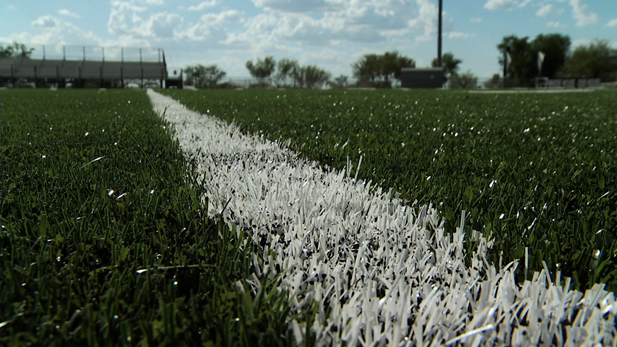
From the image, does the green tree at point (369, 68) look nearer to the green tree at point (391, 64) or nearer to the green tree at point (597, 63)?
the green tree at point (391, 64)

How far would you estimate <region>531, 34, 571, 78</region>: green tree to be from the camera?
278ft

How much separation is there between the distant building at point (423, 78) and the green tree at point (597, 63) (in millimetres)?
57171

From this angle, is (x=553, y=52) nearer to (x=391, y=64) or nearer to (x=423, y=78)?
(x=391, y=64)

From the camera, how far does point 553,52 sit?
8475 cm

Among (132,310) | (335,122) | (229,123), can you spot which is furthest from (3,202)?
(335,122)

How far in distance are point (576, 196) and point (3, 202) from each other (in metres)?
1.96

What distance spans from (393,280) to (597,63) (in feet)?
307

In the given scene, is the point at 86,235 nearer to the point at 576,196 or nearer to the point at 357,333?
the point at 357,333

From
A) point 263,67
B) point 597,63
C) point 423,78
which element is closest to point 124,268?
point 423,78

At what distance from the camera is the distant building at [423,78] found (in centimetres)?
3469

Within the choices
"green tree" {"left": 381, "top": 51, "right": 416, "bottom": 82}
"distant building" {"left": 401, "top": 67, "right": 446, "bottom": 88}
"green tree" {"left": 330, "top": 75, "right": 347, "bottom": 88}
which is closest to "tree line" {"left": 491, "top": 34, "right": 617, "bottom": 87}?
"green tree" {"left": 381, "top": 51, "right": 416, "bottom": 82}

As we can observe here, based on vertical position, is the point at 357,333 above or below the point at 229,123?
below

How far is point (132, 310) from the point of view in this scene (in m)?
0.81

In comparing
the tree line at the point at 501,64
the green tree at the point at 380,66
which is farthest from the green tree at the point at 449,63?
the green tree at the point at 380,66
